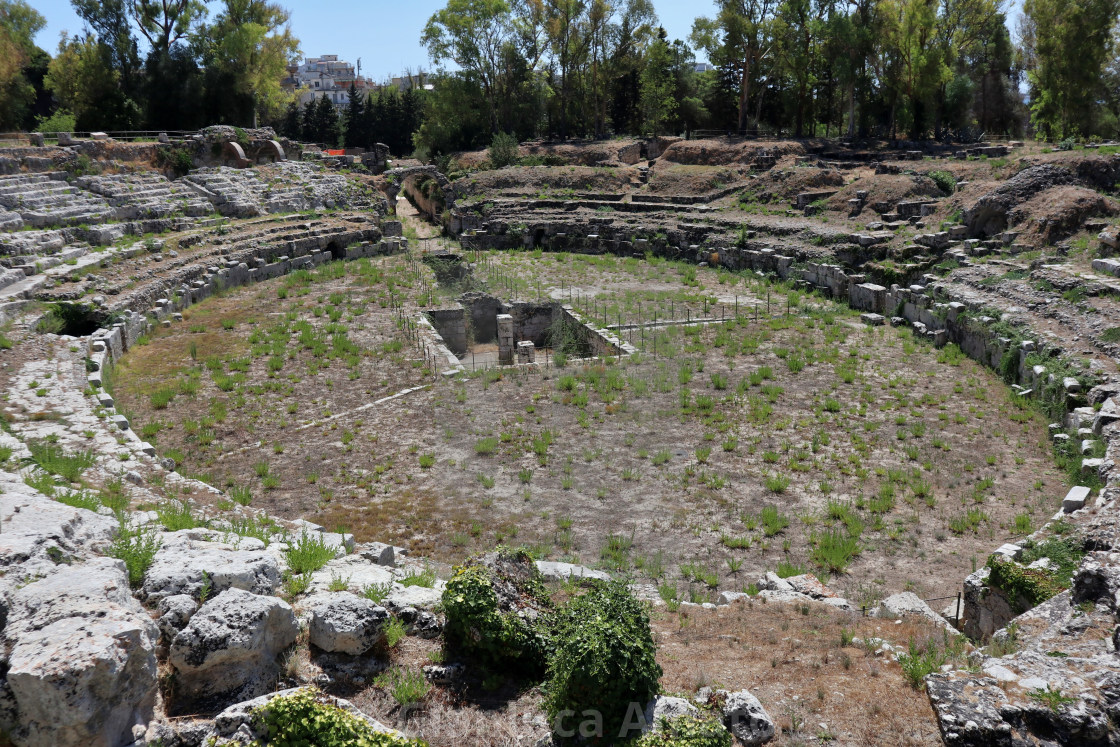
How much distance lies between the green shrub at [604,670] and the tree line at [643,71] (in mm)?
33834

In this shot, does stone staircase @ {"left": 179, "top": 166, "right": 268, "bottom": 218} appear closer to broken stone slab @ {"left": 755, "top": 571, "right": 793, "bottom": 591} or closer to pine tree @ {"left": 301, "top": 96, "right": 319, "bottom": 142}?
broken stone slab @ {"left": 755, "top": 571, "right": 793, "bottom": 591}

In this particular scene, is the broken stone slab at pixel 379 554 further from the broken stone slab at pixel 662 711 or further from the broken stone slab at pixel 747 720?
the broken stone slab at pixel 747 720

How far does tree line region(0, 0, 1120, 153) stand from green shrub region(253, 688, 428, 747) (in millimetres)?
33464

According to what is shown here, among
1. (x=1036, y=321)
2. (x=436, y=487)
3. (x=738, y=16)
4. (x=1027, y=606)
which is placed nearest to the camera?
(x=1027, y=606)

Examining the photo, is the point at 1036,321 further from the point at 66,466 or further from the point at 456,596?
the point at 66,466

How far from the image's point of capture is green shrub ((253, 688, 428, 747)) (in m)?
4.50

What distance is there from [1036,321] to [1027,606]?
33.7ft

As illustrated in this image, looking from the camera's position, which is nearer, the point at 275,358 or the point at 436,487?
the point at 436,487

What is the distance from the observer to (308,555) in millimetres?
7445

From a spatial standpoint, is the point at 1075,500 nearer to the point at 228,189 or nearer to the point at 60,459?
the point at 60,459

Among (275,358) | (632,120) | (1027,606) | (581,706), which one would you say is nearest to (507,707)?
(581,706)

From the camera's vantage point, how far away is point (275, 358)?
16.5 m

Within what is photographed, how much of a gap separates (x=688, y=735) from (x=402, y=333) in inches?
586

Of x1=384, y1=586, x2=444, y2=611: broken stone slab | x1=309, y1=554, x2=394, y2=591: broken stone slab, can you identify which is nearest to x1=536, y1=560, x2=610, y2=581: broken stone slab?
x1=384, y1=586, x2=444, y2=611: broken stone slab
